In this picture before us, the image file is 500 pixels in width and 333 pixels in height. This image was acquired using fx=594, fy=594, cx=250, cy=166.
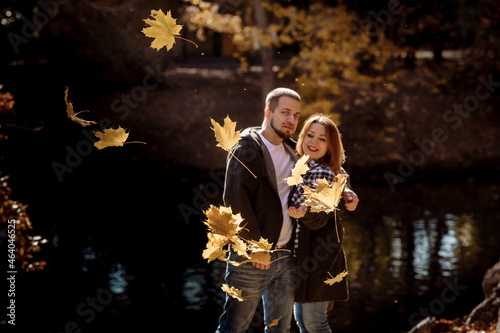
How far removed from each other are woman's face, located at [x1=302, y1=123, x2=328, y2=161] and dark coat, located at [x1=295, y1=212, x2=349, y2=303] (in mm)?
413

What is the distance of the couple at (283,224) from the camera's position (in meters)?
3.76

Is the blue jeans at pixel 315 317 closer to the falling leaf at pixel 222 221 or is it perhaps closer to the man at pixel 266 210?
the man at pixel 266 210

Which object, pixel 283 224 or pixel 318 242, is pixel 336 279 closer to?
pixel 318 242

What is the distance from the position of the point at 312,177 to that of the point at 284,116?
43cm

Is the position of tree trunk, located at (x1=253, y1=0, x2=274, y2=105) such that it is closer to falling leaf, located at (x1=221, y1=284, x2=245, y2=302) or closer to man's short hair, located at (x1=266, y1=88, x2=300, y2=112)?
man's short hair, located at (x1=266, y1=88, x2=300, y2=112)

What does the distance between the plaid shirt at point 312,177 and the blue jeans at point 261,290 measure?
365 millimetres

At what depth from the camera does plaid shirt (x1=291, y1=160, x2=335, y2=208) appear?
376cm

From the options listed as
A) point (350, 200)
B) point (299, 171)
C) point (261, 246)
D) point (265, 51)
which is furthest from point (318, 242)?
point (265, 51)

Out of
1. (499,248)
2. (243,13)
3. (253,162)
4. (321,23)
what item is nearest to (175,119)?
(243,13)

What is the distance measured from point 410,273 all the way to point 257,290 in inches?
198

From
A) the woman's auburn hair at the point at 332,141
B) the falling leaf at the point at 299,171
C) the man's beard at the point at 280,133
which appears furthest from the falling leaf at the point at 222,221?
the woman's auburn hair at the point at 332,141

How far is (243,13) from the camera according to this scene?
19922mm

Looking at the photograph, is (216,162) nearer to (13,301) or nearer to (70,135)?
(70,135)

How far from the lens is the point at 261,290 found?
3.86m
